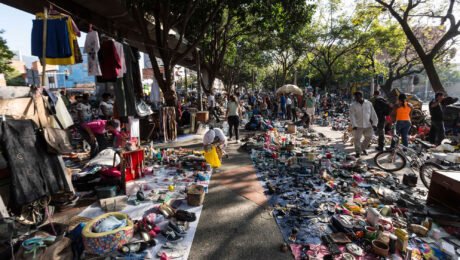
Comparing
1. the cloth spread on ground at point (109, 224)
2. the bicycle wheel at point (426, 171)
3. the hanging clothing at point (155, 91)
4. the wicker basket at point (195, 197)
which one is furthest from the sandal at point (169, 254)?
the hanging clothing at point (155, 91)

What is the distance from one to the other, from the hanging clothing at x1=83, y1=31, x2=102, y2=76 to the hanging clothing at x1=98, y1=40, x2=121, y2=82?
401mm

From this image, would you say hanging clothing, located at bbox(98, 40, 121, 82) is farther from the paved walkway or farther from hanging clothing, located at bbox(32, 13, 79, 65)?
the paved walkway

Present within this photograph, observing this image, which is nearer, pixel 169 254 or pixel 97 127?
pixel 169 254

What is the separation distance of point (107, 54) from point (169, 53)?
4366 millimetres

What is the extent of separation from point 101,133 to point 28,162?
140 inches

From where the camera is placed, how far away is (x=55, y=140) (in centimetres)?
394

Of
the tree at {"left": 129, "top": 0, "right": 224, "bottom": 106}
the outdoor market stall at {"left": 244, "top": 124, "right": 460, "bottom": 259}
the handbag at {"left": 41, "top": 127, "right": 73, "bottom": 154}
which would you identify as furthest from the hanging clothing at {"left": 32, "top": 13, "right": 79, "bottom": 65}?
the outdoor market stall at {"left": 244, "top": 124, "right": 460, "bottom": 259}

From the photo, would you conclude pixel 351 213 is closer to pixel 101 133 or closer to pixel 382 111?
pixel 382 111

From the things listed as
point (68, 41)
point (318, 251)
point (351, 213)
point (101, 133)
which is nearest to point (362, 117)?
point (351, 213)

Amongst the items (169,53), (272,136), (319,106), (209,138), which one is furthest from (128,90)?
(319,106)

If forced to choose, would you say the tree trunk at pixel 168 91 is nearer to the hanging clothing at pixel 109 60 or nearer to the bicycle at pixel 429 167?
the hanging clothing at pixel 109 60

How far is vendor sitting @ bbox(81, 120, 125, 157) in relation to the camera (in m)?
6.88

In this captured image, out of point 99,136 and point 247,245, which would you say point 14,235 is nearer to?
point 247,245

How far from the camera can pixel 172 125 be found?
34.0ft
